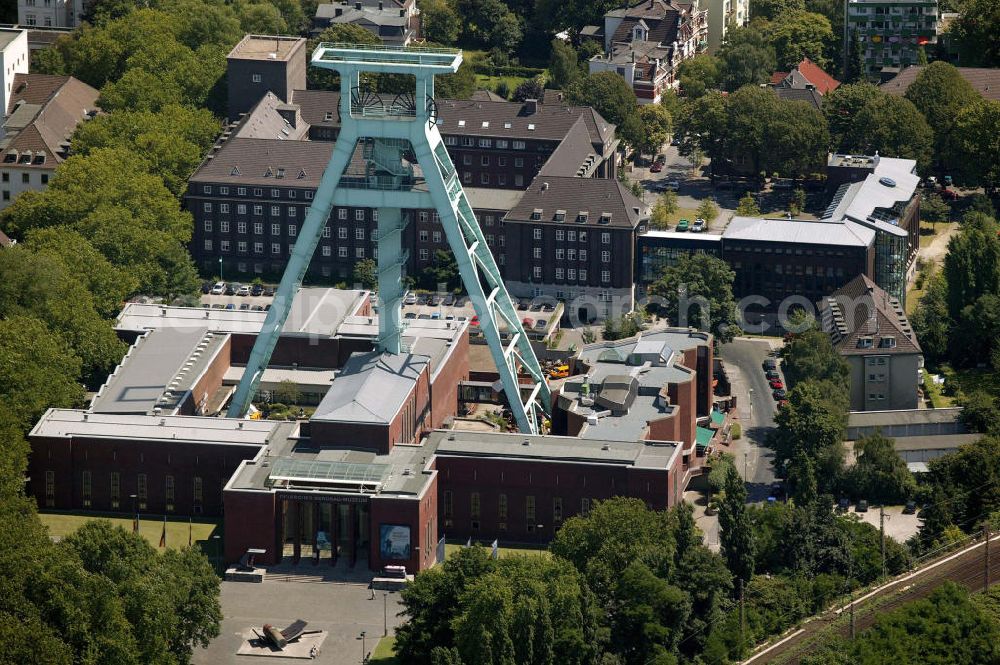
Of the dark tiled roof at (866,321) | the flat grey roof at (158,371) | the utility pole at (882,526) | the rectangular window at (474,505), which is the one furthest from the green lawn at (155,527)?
the dark tiled roof at (866,321)

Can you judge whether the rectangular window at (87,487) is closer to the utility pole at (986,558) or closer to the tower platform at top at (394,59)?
the tower platform at top at (394,59)

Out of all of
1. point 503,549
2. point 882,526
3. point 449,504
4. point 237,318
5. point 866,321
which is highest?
point 237,318

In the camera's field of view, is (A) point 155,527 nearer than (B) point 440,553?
No

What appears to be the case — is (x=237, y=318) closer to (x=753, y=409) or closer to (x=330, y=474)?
(x=330, y=474)

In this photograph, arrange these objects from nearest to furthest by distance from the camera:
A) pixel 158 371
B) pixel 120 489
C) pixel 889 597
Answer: pixel 889 597 → pixel 120 489 → pixel 158 371

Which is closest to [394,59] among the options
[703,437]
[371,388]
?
[371,388]
